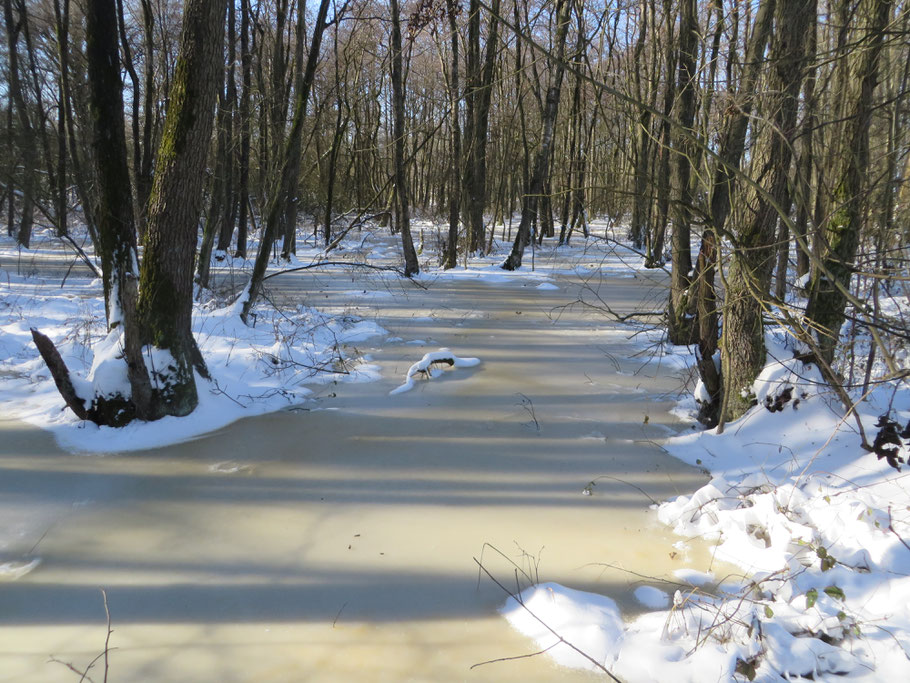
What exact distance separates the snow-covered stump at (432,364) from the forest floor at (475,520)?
8 centimetres

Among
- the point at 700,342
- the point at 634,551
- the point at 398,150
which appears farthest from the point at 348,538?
the point at 398,150

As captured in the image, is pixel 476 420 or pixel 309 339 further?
pixel 309 339

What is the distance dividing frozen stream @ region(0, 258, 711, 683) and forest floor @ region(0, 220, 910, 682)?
18 mm

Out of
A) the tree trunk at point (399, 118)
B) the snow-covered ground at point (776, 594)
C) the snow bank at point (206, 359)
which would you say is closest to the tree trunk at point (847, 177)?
the snow-covered ground at point (776, 594)

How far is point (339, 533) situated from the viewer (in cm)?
381

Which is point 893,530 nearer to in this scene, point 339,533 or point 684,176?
point 339,533

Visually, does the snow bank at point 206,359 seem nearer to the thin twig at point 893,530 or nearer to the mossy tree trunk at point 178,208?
the mossy tree trunk at point 178,208

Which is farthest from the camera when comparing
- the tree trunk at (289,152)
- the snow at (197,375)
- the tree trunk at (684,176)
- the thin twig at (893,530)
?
the tree trunk at (289,152)

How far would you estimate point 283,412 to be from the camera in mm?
5871

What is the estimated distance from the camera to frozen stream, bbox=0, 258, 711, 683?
283 centimetres

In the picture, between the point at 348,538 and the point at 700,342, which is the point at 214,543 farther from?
the point at 700,342

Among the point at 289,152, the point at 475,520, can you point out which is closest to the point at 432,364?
the point at 289,152

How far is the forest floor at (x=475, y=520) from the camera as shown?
9.12 ft

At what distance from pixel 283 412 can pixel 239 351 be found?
1.43 m
